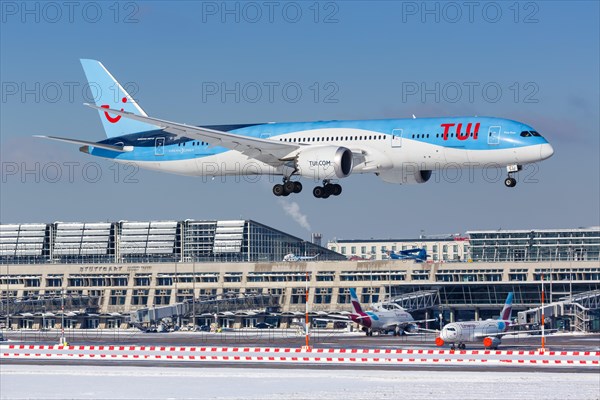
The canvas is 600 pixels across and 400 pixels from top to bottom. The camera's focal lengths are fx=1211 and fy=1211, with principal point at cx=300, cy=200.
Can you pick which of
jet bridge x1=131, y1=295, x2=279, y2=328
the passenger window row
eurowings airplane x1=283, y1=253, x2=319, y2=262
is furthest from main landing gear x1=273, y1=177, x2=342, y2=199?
eurowings airplane x1=283, y1=253, x2=319, y2=262

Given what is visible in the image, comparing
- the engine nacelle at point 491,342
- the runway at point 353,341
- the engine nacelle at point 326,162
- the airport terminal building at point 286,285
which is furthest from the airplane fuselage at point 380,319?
the engine nacelle at point 326,162

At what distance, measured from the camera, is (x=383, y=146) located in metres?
81.3

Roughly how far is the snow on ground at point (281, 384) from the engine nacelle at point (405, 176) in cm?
1981

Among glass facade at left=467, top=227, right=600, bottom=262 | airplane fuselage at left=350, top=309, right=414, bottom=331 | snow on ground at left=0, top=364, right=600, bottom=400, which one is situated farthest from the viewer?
glass facade at left=467, top=227, right=600, bottom=262

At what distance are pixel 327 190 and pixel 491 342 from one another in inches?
731

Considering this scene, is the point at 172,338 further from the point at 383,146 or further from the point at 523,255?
the point at 523,255

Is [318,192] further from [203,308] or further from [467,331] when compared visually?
[203,308]

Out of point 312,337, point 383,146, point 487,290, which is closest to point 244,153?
point 383,146

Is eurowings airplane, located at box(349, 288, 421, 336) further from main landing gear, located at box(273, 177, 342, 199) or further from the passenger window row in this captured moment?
the passenger window row

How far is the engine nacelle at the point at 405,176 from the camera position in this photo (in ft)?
271

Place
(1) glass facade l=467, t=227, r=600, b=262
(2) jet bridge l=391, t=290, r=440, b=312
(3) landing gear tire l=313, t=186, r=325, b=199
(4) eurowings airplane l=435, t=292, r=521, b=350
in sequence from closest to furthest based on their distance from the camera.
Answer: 1. (3) landing gear tire l=313, t=186, r=325, b=199
2. (4) eurowings airplane l=435, t=292, r=521, b=350
3. (2) jet bridge l=391, t=290, r=440, b=312
4. (1) glass facade l=467, t=227, r=600, b=262

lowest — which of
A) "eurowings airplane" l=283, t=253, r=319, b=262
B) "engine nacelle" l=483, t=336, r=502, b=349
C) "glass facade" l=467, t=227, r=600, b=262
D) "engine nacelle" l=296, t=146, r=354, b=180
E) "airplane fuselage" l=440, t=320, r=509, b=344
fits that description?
"engine nacelle" l=483, t=336, r=502, b=349

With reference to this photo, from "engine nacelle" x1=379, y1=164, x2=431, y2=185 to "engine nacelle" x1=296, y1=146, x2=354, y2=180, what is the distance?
2.63 metres

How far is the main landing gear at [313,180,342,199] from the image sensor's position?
87.2 m
